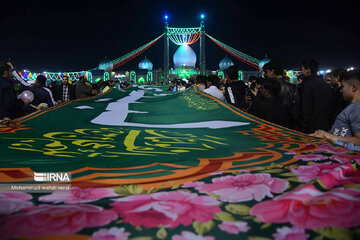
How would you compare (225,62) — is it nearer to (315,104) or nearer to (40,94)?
(40,94)

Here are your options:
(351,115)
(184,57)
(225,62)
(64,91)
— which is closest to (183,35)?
(184,57)

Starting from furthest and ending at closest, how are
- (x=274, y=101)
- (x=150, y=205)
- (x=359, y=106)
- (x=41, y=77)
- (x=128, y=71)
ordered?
1. (x=128, y=71)
2. (x=41, y=77)
3. (x=274, y=101)
4. (x=359, y=106)
5. (x=150, y=205)

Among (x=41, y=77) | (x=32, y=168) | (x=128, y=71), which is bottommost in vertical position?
(x=32, y=168)

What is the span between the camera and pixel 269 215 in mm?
960

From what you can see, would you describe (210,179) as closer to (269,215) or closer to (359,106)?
(269,215)

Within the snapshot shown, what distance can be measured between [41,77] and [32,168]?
13.2 ft

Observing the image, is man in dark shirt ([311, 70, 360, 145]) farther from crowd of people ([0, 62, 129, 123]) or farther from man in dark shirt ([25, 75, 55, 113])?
man in dark shirt ([25, 75, 55, 113])

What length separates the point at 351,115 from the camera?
7.00 feet

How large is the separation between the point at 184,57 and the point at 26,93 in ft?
136

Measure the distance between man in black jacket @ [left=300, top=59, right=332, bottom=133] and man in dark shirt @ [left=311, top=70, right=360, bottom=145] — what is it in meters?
1.32

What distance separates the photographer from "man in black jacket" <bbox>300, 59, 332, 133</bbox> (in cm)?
349

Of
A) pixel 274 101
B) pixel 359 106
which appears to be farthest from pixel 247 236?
pixel 274 101

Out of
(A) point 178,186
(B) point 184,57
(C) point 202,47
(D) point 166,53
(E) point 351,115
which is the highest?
(C) point 202,47

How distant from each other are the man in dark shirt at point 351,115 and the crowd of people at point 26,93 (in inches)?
131
